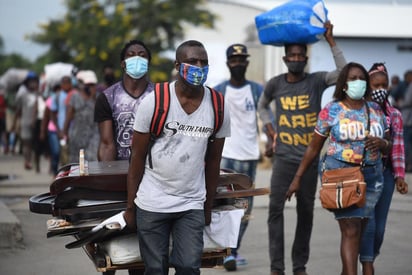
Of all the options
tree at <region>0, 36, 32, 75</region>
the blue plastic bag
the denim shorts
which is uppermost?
tree at <region>0, 36, 32, 75</region>

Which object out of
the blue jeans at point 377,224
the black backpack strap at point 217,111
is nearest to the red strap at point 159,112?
the black backpack strap at point 217,111

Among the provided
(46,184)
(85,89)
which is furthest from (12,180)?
(85,89)

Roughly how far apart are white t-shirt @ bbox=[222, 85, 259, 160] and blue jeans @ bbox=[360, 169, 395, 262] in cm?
183

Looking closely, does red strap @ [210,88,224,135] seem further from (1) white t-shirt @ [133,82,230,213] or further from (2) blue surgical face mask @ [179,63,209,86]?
(2) blue surgical face mask @ [179,63,209,86]

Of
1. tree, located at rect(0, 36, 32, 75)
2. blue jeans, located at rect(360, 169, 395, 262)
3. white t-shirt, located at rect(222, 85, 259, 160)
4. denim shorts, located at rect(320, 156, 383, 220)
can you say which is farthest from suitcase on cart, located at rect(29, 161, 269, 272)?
tree, located at rect(0, 36, 32, 75)

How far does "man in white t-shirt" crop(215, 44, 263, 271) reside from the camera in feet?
27.8

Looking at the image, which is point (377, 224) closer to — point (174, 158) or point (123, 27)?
point (174, 158)

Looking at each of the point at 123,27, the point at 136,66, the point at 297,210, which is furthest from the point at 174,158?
the point at 123,27

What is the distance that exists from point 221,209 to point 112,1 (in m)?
29.2

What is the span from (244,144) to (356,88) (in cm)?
220

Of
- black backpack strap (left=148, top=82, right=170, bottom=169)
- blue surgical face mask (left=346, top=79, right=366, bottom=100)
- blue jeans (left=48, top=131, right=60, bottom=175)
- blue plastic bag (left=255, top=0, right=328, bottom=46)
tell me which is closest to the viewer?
black backpack strap (left=148, top=82, right=170, bottom=169)

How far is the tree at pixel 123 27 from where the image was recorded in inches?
1284

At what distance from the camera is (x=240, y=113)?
8555 millimetres

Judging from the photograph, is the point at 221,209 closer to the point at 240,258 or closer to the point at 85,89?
the point at 240,258
